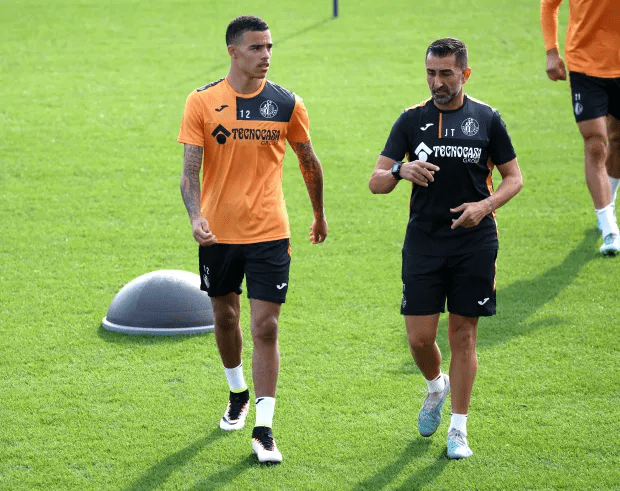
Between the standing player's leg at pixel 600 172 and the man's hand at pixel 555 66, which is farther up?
the man's hand at pixel 555 66

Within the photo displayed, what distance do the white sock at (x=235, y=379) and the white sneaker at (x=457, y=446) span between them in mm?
1328

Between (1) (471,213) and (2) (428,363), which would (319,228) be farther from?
(1) (471,213)

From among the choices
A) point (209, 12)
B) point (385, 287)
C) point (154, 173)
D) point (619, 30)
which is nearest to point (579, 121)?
point (619, 30)

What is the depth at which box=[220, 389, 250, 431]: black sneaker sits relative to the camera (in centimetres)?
586

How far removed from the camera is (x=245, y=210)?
5.52 meters

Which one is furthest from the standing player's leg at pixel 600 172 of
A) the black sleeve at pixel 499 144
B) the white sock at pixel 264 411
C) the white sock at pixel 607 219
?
the white sock at pixel 264 411

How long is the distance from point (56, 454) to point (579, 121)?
5.35 metres

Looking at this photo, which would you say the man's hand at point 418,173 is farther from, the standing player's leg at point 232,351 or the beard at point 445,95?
the standing player's leg at point 232,351

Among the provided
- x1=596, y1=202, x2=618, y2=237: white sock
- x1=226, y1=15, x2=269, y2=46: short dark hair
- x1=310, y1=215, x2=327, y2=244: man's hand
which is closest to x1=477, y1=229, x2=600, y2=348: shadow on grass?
x1=596, y1=202, x2=618, y2=237: white sock

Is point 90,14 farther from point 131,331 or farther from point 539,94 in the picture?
point 131,331

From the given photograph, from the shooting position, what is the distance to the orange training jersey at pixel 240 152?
18.0ft

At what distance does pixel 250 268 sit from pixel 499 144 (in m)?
1.53

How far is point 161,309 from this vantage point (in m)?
7.25

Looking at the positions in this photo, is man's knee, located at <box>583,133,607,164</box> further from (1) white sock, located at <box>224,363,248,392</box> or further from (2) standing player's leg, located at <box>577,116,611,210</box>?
(1) white sock, located at <box>224,363,248,392</box>
